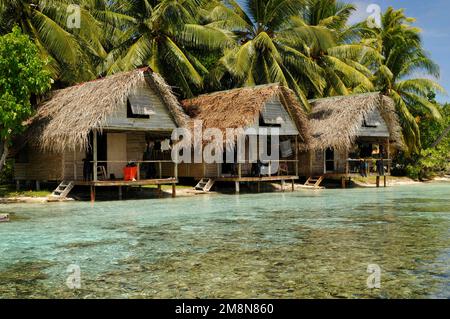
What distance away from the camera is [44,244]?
844 centimetres

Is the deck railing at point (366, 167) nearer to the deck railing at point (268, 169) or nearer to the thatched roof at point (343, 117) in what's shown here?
the thatched roof at point (343, 117)

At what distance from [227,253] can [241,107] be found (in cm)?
1311

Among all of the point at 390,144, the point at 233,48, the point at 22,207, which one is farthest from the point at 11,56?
the point at 390,144

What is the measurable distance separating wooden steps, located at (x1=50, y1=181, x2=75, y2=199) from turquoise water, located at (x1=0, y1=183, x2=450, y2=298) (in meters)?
3.49

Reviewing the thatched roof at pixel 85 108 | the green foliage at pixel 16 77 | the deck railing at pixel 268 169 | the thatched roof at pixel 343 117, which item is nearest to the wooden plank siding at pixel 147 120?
the thatched roof at pixel 85 108

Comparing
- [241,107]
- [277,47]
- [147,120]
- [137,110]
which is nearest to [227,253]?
[137,110]

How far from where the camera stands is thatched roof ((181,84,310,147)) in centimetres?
1972

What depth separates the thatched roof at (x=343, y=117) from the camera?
22.5 m

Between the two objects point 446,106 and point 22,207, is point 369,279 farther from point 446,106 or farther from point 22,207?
point 446,106

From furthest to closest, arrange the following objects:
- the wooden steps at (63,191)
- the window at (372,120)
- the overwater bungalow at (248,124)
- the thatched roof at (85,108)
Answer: the window at (372,120) < the overwater bungalow at (248,124) < the wooden steps at (63,191) < the thatched roof at (85,108)

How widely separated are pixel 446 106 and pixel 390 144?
10121 millimetres

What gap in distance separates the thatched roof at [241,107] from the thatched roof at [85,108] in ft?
6.19

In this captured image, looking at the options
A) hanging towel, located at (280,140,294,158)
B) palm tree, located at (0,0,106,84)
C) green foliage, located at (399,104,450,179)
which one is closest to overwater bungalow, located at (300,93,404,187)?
hanging towel, located at (280,140,294,158)

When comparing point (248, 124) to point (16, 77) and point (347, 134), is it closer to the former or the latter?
point (347, 134)
